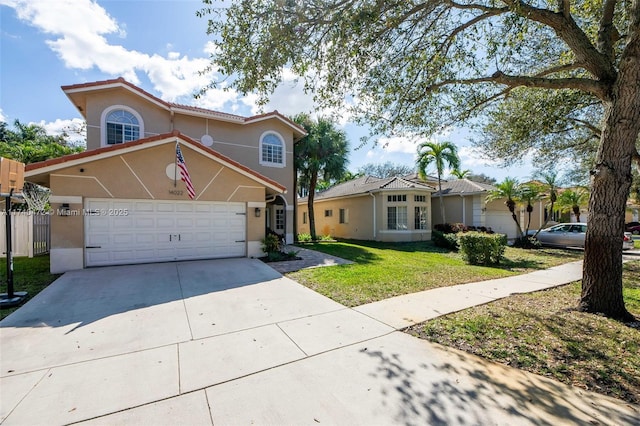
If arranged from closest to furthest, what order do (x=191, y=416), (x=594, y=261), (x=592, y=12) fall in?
(x=191, y=416) → (x=594, y=261) → (x=592, y=12)

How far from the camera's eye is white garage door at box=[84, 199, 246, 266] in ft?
29.9

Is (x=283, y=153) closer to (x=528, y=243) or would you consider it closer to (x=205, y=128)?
(x=205, y=128)

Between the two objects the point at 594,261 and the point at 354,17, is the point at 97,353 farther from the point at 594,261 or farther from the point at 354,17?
the point at 594,261

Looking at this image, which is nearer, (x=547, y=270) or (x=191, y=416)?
(x=191, y=416)

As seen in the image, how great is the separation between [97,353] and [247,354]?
205cm

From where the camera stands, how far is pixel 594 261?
5176 millimetres

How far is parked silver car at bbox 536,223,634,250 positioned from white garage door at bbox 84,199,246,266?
18.4 metres

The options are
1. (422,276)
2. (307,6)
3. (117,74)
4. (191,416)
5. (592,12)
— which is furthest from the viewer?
(117,74)

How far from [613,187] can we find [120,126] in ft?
55.9

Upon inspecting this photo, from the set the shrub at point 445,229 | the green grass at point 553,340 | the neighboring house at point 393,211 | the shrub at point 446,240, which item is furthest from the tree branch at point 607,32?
the neighboring house at point 393,211

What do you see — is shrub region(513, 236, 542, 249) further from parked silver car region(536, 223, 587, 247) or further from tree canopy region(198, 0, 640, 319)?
tree canopy region(198, 0, 640, 319)

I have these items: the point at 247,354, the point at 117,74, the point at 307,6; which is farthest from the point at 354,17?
the point at 117,74

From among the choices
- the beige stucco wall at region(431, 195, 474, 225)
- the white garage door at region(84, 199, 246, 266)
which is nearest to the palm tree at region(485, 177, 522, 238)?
the beige stucco wall at region(431, 195, 474, 225)

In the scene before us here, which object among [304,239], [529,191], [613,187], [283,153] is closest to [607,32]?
[613,187]
